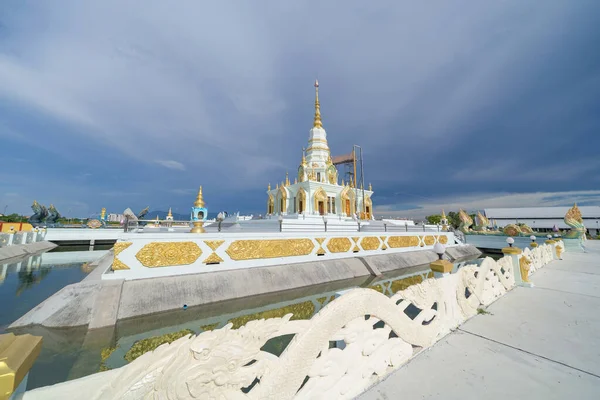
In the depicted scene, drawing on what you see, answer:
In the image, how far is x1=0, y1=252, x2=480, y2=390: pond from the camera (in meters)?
4.09

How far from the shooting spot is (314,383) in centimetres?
191

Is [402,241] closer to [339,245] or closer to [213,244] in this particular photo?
[339,245]

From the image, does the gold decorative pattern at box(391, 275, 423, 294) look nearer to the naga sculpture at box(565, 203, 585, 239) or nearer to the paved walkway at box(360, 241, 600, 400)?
the paved walkway at box(360, 241, 600, 400)

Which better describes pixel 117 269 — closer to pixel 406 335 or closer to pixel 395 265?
pixel 406 335

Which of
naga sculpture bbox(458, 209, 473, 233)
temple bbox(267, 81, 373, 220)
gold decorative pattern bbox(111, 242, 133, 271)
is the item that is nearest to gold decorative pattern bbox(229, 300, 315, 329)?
gold decorative pattern bbox(111, 242, 133, 271)

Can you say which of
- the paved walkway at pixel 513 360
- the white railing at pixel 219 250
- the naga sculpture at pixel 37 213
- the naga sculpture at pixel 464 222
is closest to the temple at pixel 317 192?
the white railing at pixel 219 250

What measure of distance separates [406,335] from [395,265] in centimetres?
1201

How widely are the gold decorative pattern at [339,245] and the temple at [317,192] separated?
756 cm

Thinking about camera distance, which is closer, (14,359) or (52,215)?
(14,359)

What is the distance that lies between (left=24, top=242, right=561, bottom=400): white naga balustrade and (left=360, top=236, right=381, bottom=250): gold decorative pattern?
32.9 feet

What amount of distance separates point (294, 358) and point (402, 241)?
51.7 ft

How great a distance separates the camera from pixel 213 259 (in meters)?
8.35

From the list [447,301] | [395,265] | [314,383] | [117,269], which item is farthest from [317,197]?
[314,383]

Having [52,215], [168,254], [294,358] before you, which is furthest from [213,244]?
[52,215]
